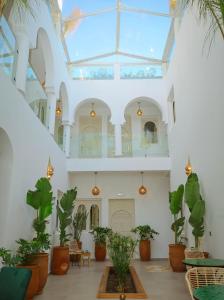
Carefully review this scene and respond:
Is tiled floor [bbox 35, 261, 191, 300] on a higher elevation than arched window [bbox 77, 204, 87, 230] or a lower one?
lower

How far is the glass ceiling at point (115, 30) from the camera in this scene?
10.3 metres

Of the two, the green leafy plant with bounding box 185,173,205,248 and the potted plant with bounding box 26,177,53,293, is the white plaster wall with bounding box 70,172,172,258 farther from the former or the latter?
the potted plant with bounding box 26,177,53,293

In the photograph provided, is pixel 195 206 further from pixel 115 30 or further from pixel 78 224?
pixel 115 30

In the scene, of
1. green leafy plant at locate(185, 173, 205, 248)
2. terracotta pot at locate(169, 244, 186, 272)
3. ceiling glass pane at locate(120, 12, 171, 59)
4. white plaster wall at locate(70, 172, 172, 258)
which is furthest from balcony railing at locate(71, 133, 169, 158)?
green leafy plant at locate(185, 173, 205, 248)

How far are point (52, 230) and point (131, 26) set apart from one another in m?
8.27

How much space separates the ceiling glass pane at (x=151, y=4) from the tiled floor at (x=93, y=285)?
8.92m

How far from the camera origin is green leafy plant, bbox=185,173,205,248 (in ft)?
21.6

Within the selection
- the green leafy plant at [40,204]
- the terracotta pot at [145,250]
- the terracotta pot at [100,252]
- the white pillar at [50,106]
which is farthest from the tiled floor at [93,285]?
the white pillar at [50,106]

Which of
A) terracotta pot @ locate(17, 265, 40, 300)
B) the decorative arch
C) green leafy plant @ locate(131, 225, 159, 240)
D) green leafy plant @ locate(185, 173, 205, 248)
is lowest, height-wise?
terracotta pot @ locate(17, 265, 40, 300)

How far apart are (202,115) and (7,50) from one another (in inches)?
183

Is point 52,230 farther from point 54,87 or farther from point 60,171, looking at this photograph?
point 54,87

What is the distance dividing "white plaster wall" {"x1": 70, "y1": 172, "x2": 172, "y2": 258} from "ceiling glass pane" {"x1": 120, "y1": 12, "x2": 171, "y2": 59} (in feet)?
17.7

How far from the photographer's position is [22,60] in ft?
20.1

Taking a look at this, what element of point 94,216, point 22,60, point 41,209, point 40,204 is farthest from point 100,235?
point 22,60
